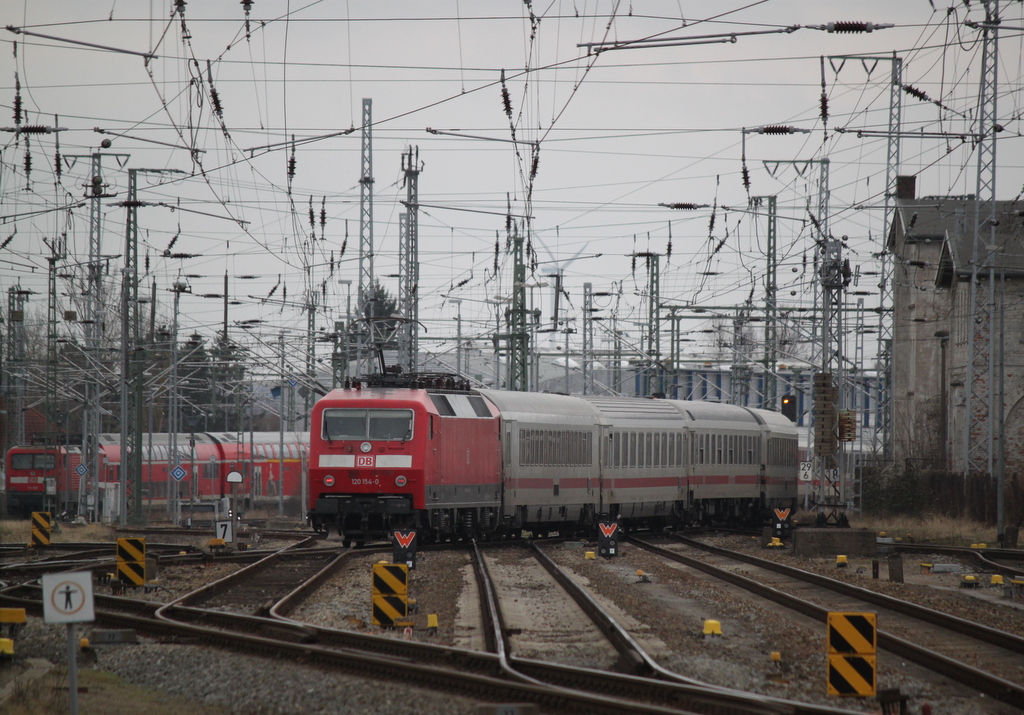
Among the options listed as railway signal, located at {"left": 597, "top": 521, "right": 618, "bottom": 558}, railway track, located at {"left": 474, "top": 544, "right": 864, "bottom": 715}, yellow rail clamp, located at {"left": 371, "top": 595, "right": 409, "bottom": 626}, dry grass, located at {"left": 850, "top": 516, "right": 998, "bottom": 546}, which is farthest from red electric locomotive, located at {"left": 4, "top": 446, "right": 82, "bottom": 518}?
railway track, located at {"left": 474, "top": 544, "right": 864, "bottom": 715}

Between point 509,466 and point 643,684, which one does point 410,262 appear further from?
point 643,684

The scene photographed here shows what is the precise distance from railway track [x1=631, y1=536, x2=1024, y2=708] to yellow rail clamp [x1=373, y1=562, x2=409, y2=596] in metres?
4.85

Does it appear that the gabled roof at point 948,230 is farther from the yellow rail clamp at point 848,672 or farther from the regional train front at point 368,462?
the yellow rail clamp at point 848,672

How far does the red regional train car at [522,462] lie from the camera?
24.6m

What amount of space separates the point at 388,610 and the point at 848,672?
232 inches

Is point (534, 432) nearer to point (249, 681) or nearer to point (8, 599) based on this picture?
point (8, 599)

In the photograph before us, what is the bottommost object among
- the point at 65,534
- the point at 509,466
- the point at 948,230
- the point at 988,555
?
the point at 65,534

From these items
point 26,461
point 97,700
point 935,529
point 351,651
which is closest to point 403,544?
point 351,651

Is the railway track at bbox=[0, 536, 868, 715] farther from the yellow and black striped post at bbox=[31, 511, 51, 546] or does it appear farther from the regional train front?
the yellow and black striped post at bbox=[31, 511, 51, 546]

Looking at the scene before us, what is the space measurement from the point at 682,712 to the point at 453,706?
6.13 feet

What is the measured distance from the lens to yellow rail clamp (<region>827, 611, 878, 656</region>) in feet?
35.0

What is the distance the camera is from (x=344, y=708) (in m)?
10.3

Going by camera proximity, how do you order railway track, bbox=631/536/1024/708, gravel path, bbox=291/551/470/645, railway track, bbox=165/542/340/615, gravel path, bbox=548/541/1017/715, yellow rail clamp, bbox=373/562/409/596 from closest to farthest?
gravel path, bbox=548/541/1017/715, railway track, bbox=631/536/1024/708, yellow rail clamp, bbox=373/562/409/596, gravel path, bbox=291/551/470/645, railway track, bbox=165/542/340/615

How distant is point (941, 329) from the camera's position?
5341cm
